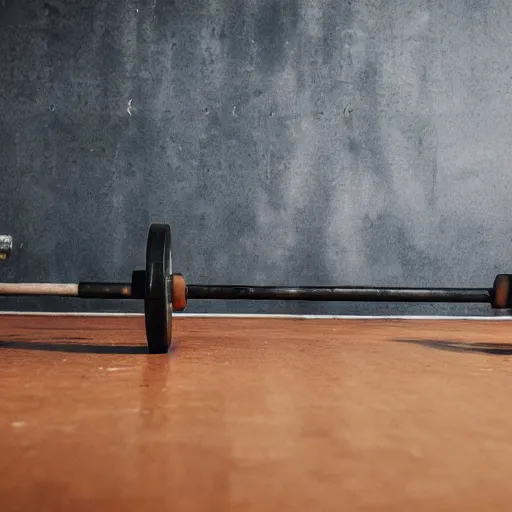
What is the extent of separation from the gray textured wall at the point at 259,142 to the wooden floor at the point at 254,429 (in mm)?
1227

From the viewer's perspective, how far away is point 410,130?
2725 mm

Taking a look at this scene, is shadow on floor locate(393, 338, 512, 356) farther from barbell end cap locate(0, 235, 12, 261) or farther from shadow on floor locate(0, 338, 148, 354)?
barbell end cap locate(0, 235, 12, 261)

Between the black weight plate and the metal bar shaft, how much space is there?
28 cm

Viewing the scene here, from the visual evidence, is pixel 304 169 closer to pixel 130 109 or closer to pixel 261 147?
pixel 261 147

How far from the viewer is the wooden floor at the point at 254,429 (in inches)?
19.4

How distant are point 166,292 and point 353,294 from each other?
576 millimetres

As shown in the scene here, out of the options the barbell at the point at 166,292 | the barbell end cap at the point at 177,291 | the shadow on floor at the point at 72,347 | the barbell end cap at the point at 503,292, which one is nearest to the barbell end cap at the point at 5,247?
the barbell at the point at 166,292

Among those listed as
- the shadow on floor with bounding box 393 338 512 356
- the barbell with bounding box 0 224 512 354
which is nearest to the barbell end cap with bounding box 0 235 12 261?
the barbell with bounding box 0 224 512 354

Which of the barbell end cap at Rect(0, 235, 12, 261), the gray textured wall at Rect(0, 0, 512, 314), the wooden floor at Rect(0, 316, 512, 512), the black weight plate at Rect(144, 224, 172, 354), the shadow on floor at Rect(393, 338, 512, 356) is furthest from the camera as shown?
the gray textured wall at Rect(0, 0, 512, 314)

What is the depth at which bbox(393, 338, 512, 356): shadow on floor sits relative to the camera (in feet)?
5.04

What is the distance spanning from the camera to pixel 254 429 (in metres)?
0.71

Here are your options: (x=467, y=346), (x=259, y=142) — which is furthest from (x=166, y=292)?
(x=259, y=142)

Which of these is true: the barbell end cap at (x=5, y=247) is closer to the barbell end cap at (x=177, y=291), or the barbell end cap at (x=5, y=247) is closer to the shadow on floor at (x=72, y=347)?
the shadow on floor at (x=72, y=347)

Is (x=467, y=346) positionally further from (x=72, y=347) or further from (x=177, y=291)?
(x=72, y=347)
